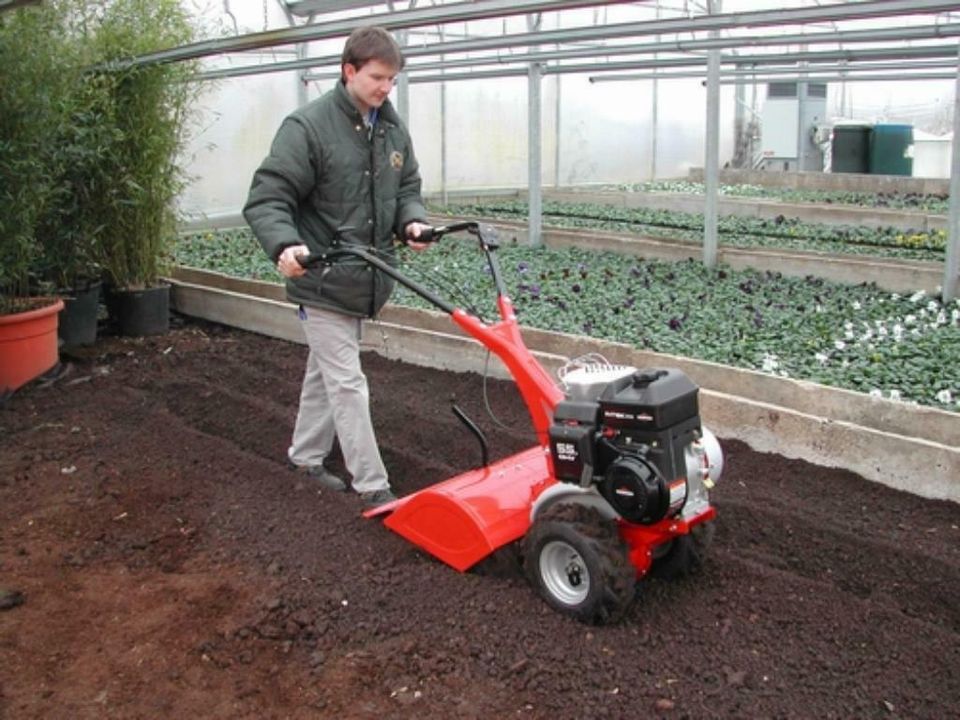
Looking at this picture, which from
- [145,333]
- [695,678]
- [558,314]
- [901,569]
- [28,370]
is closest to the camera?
[695,678]

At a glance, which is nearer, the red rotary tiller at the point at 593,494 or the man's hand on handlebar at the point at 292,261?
the red rotary tiller at the point at 593,494

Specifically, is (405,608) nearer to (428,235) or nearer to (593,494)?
(593,494)

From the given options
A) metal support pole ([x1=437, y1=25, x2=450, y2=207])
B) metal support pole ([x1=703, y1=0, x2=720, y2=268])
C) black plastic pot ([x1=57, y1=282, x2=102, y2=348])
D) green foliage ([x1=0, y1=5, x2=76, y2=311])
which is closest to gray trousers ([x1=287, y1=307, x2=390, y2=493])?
green foliage ([x1=0, y1=5, x2=76, y2=311])

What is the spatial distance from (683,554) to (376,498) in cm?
128

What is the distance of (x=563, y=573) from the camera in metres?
3.12

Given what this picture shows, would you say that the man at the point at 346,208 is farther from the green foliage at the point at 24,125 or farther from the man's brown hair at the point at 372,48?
the green foliage at the point at 24,125

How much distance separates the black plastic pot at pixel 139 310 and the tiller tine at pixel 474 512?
4191 mm

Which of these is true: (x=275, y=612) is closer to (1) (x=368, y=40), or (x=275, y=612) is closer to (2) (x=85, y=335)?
(1) (x=368, y=40)

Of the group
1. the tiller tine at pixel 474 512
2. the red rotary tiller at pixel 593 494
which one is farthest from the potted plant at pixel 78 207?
the tiller tine at pixel 474 512

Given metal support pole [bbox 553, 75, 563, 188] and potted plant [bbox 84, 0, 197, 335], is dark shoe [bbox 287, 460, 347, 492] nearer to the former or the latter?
potted plant [bbox 84, 0, 197, 335]

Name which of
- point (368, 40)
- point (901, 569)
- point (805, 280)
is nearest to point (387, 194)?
point (368, 40)

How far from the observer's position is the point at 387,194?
156 inches

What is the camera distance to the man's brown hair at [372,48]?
357 cm

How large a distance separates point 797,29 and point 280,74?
881 centimetres
